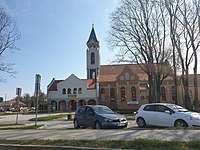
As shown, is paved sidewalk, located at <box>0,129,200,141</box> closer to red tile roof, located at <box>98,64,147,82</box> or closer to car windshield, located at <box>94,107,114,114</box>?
car windshield, located at <box>94,107,114,114</box>

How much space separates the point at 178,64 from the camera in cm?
3048

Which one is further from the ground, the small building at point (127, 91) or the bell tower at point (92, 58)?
the bell tower at point (92, 58)

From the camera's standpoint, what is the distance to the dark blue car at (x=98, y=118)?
13.0 m

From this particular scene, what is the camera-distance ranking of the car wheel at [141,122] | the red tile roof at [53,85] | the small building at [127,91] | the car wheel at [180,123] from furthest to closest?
the red tile roof at [53,85], the small building at [127,91], the car wheel at [141,122], the car wheel at [180,123]

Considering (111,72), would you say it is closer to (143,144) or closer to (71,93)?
(71,93)

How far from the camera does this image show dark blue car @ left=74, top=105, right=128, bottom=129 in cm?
1298

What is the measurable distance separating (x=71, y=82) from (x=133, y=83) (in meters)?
16.9

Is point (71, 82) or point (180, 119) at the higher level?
point (71, 82)

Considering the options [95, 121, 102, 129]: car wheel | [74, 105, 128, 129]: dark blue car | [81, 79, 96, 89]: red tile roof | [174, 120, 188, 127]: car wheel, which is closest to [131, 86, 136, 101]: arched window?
[81, 79, 96, 89]: red tile roof

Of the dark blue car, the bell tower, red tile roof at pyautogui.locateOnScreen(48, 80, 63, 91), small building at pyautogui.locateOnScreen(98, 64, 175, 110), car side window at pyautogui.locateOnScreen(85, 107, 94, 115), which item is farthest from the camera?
the bell tower

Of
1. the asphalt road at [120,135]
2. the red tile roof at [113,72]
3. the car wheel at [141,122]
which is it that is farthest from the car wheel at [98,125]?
the red tile roof at [113,72]

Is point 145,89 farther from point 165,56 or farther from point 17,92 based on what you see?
point 17,92

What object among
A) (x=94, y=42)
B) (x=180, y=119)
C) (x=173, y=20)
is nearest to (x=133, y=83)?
(x=94, y=42)

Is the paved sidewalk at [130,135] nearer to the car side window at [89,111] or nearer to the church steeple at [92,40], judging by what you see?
the car side window at [89,111]
